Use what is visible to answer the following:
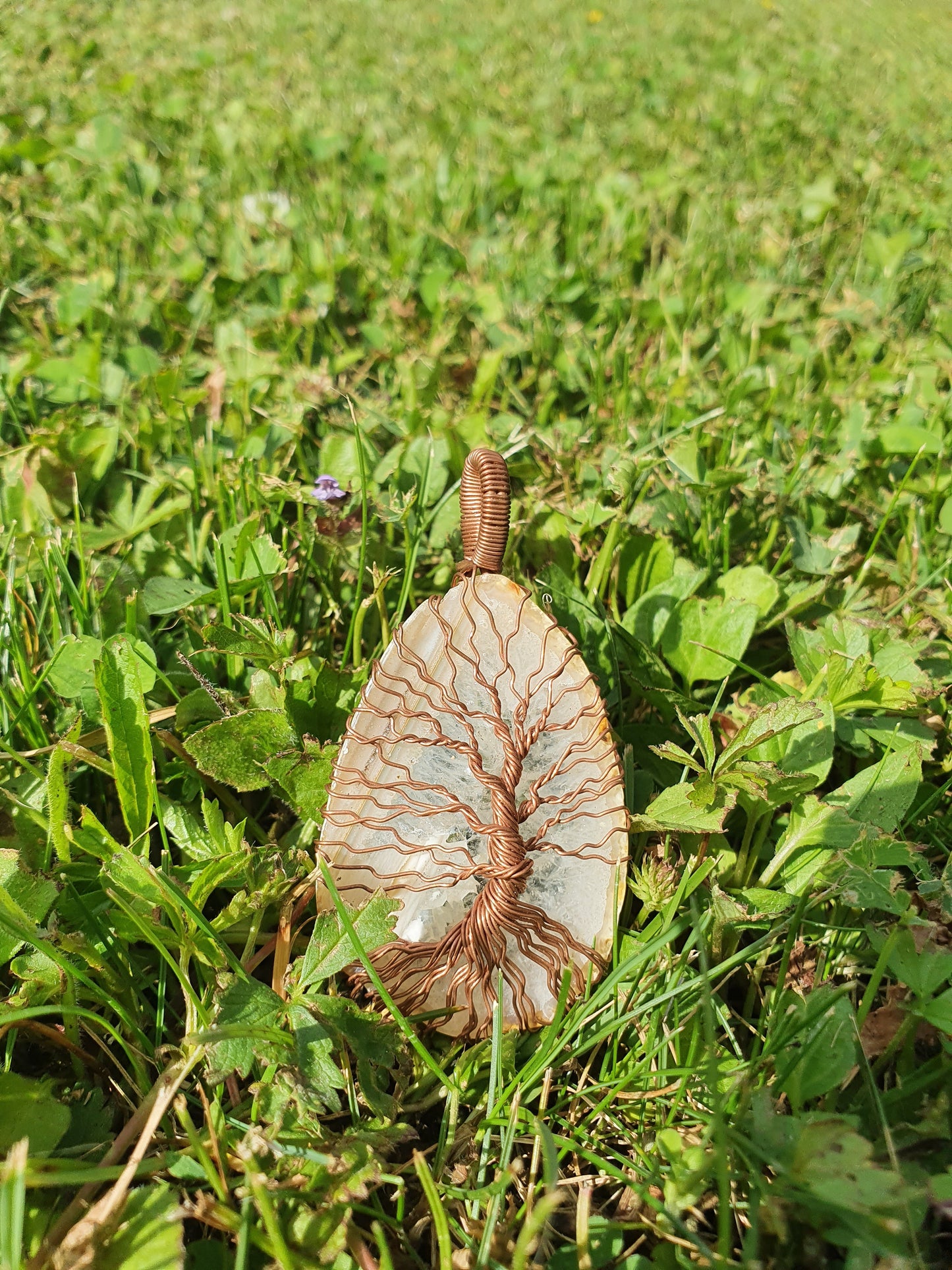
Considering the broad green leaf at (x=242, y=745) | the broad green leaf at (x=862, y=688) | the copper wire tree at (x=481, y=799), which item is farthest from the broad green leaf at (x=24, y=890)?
the broad green leaf at (x=862, y=688)

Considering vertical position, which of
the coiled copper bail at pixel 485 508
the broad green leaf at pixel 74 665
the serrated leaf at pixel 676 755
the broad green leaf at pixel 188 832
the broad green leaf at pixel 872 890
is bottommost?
the broad green leaf at pixel 872 890

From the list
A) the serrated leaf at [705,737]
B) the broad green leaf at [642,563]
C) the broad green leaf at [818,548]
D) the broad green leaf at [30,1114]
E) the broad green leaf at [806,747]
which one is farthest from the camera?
the broad green leaf at [818,548]

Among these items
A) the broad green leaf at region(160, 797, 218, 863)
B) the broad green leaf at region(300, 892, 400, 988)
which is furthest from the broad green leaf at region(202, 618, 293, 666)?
the broad green leaf at region(300, 892, 400, 988)

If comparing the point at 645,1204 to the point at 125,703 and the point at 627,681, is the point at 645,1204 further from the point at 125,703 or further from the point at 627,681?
the point at 125,703

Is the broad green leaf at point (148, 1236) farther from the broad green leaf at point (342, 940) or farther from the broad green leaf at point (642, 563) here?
the broad green leaf at point (642, 563)

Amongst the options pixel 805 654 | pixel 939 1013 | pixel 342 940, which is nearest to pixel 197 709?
pixel 342 940

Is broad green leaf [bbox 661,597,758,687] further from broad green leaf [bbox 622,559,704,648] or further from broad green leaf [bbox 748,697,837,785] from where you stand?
broad green leaf [bbox 748,697,837,785]

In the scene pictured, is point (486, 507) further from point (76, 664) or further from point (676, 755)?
point (76, 664)
